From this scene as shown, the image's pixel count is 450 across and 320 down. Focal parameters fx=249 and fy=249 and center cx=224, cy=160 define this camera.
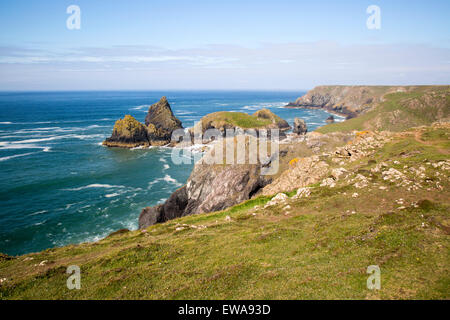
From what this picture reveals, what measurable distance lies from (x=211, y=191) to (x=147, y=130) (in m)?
79.8

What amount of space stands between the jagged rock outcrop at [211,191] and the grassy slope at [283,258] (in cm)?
1408

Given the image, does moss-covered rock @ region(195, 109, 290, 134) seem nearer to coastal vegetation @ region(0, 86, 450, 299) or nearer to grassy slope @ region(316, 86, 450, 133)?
grassy slope @ region(316, 86, 450, 133)

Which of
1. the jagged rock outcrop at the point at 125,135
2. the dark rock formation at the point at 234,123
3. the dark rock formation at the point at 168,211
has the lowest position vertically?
the dark rock formation at the point at 168,211

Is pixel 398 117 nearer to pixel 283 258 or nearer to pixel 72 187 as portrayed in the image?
pixel 283 258

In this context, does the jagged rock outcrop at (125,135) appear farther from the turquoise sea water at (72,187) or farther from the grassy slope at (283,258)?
the grassy slope at (283,258)

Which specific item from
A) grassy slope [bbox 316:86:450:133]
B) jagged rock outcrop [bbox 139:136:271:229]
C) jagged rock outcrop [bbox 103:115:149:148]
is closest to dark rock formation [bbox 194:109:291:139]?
jagged rock outcrop [bbox 103:115:149:148]

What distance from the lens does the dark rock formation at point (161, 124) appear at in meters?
114

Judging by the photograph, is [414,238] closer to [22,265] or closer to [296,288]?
[296,288]

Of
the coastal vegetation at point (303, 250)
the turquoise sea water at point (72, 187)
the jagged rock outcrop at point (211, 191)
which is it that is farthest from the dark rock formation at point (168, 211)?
the coastal vegetation at point (303, 250)

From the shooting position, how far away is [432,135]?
43.7m

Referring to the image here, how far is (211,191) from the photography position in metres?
44.5

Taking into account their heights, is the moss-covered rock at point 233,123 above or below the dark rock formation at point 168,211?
above
